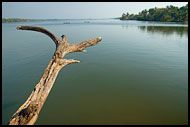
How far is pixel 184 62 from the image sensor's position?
7832 mm

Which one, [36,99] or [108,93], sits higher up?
[36,99]

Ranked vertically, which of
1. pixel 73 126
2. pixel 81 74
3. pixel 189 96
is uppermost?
pixel 81 74

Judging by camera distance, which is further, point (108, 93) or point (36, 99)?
point (108, 93)

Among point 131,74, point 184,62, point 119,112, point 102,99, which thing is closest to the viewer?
point 119,112

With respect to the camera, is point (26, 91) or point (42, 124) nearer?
point (42, 124)

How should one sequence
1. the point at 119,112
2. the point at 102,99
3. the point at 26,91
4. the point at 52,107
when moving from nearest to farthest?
the point at 119,112 → the point at 52,107 → the point at 102,99 → the point at 26,91

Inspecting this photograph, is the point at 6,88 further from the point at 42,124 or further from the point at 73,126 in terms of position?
the point at 73,126

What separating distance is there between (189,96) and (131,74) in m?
2.71

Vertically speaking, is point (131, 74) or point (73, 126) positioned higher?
point (131, 74)

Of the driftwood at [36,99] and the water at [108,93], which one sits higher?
the driftwood at [36,99]

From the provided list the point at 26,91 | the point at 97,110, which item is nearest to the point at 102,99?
the point at 97,110

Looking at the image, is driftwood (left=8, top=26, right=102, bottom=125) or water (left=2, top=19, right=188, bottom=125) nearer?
driftwood (left=8, top=26, right=102, bottom=125)

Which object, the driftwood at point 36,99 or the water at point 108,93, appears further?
the water at point 108,93

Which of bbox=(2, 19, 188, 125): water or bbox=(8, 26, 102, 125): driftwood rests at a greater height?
bbox=(8, 26, 102, 125): driftwood
